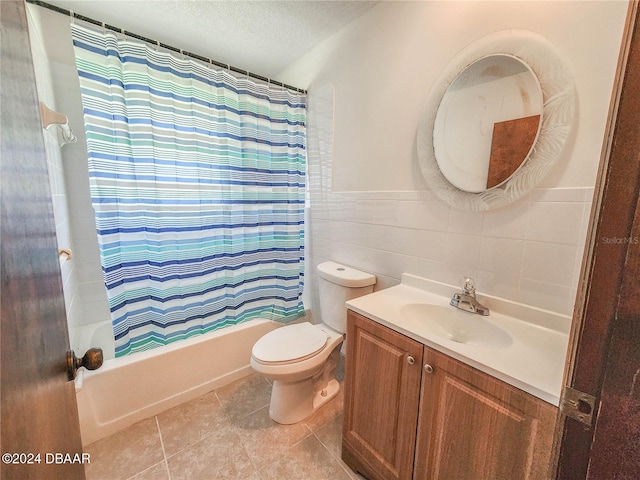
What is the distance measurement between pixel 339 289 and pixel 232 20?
5.83 ft

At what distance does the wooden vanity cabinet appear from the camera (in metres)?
0.71

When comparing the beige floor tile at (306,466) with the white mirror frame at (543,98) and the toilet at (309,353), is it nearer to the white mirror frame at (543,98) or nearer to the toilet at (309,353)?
the toilet at (309,353)

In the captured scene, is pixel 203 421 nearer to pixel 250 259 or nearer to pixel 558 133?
pixel 250 259

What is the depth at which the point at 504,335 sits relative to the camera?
Answer: 0.98 meters

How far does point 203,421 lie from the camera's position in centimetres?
150

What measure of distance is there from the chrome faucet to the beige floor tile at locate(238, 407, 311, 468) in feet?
3.55

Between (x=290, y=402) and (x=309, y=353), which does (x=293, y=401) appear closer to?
(x=290, y=402)

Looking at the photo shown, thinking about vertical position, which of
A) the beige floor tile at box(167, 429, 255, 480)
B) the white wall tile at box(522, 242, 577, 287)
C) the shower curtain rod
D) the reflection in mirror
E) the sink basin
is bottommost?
the beige floor tile at box(167, 429, 255, 480)

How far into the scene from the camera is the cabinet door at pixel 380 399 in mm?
968

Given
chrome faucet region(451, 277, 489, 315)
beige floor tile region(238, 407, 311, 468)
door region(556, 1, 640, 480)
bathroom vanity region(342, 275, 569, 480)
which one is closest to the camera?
door region(556, 1, 640, 480)

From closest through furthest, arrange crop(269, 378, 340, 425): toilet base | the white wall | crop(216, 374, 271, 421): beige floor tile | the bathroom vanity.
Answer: the bathroom vanity
the white wall
crop(269, 378, 340, 425): toilet base
crop(216, 374, 271, 421): beige floor tile

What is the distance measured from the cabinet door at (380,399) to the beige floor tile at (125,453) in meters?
0.97

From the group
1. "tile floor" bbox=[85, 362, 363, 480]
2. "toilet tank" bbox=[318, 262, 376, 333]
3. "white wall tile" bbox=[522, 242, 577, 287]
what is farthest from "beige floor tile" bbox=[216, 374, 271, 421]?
"white wall tile" bbox=[522, 242, 577, 287]

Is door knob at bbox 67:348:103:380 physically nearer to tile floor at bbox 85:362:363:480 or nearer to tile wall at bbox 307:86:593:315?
tile floor at bbox 85:362:363:480
